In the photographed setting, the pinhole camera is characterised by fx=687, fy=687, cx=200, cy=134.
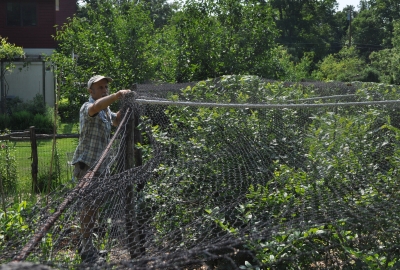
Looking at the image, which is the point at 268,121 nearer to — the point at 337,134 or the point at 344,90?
the point at 337,134

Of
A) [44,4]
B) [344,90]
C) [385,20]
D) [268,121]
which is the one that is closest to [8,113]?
[44,4]

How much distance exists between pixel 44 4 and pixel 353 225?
24334 mm

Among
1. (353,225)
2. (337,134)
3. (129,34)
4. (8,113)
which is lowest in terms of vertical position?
(8,113)

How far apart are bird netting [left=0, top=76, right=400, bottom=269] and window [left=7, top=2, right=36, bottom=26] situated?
22.4 metres

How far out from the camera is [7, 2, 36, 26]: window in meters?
26.3

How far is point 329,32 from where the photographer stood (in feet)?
194

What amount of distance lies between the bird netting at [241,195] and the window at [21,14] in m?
22.4

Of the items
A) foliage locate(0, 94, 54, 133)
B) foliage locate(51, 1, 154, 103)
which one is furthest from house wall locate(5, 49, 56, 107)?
foliage locate(51, 1, 154, 103)

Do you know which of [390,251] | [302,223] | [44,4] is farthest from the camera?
[44,4]

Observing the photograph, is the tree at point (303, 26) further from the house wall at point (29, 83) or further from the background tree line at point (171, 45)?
the background tree line at point (171, 45)

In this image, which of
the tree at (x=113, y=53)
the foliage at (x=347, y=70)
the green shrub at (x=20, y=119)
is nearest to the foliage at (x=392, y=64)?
the foliage at (x=347, y=70)

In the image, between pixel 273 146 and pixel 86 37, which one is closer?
pixel 273 146

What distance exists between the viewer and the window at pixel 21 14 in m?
26.3

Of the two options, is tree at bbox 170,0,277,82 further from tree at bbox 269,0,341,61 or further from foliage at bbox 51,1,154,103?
tree at bbox 269,0,341,61
